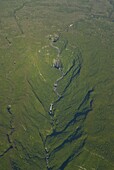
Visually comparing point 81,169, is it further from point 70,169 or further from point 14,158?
point 14,158

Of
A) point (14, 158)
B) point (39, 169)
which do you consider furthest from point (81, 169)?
point (14, 158)

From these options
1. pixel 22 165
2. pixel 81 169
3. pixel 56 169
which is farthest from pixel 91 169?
pixel 22 165

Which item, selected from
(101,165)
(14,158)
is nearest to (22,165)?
(14,158)

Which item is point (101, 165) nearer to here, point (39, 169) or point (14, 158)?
point (39, 169)

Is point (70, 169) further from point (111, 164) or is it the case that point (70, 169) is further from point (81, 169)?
point (111, 164)

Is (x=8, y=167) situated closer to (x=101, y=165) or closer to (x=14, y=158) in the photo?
(x=14, y=158)

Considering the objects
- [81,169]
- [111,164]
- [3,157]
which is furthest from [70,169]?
[3,157]
